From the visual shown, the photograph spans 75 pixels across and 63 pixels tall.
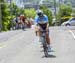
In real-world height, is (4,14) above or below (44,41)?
below

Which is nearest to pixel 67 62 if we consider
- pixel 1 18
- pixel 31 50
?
pixel 31 50

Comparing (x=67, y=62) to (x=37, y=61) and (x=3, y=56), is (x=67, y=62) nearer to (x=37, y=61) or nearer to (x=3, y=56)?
(x=37, y=61)

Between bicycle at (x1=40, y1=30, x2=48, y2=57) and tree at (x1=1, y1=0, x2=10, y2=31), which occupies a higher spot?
bicycle at (x1=40, y1=30, x2=48, y2=57)

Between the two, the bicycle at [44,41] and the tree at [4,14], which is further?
the tree at [4,14]

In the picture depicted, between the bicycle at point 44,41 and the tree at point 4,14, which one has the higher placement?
the bicycle at point 44,41

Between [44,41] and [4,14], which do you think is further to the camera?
[4,14]

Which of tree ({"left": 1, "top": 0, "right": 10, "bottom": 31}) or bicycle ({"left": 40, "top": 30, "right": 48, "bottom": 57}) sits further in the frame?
tree ({"left": 1, "top": 0, "right": 10, "bottom": 31})

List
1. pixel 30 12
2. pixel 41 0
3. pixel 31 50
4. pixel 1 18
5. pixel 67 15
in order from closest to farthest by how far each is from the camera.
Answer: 1. pixel 31 50
2. pixel 1 18
3. pixel 67 15
4. pixel 30 12
5. pixel 41 0

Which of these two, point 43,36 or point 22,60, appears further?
point 43,36

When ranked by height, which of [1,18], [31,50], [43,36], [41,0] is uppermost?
[43,36]

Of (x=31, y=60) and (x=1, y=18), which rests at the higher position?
(x=31, y=60)

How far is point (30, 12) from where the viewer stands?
97562 mm

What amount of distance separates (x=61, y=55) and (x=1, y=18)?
36.4m

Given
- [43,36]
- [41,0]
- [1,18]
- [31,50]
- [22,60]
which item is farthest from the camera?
[41,0]
